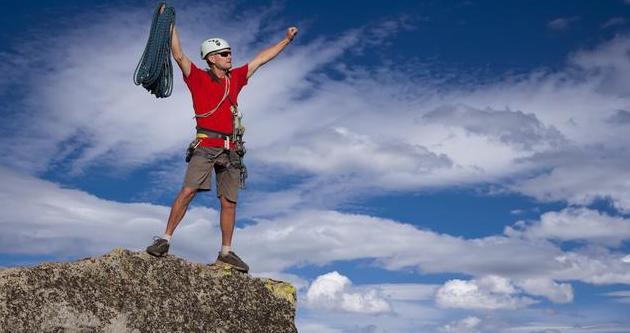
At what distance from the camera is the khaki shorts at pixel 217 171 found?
9.08 meters

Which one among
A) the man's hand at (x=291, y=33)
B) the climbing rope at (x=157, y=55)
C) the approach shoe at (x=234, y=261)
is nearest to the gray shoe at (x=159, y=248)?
the approach shoe at (x=234, y=261)

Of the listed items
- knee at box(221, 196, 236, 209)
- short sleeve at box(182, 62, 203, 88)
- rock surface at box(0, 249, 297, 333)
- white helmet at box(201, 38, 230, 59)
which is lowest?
rock surface at box(0, 249, 297, 333)

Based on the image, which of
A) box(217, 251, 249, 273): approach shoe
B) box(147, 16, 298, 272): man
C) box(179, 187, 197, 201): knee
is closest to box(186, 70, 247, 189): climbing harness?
box(147, 16, 298, 272): man

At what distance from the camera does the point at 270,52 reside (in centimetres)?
1045

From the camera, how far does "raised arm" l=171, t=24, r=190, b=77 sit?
927cm

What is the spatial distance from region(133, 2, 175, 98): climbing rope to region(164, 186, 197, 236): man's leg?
152 centimetres

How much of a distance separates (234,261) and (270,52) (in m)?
3.19

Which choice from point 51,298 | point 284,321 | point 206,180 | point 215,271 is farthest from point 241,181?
point 51,298

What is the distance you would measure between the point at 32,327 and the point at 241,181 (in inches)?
131

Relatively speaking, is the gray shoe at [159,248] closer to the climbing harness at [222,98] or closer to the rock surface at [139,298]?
the rock surface at [139,298]

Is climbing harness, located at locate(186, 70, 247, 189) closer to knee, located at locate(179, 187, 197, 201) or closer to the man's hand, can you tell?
knee, located at locate(179, 187, 197, 201)

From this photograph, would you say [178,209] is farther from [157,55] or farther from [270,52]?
[270,52]

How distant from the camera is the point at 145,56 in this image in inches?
364

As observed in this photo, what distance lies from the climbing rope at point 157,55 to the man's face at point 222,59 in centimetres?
61
